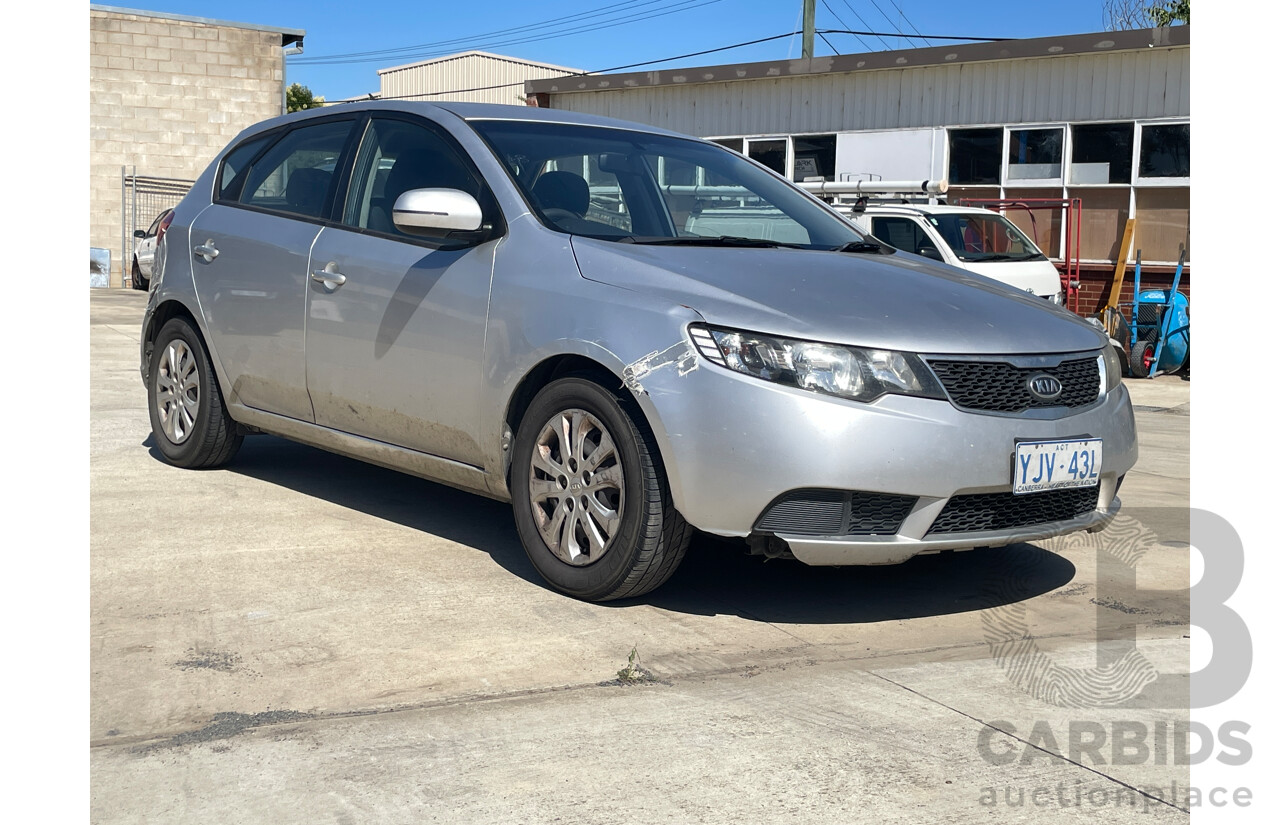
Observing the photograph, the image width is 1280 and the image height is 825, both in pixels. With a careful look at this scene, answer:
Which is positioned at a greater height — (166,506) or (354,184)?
(354,184)

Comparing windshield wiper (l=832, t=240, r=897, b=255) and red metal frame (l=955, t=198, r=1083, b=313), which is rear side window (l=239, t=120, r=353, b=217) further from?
red metal frame (l=955, t=198, r=1083, b=313)

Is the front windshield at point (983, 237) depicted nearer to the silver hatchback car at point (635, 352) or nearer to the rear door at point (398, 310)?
the silver hatchback car at point (635, 352)

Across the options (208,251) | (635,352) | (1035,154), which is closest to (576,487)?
(635,352)

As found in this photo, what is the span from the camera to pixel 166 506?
5.46 meters

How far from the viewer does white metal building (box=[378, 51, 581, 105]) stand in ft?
171

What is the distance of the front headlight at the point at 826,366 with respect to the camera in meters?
3.80

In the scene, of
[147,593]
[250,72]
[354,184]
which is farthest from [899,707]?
[250,72]

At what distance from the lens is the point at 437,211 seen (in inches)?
176

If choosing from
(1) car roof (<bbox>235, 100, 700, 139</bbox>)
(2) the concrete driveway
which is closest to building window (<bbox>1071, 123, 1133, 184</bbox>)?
(2) the concrete driveway

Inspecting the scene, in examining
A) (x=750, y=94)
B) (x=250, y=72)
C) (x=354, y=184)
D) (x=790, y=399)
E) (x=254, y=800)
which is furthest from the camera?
(x=250, y=72)

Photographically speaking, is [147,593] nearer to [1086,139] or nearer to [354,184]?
[354,184]

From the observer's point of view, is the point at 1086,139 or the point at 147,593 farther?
the point at 1086,139

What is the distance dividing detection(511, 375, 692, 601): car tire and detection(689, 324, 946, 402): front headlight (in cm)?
40

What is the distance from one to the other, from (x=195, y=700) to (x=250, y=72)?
24454 millimetres
